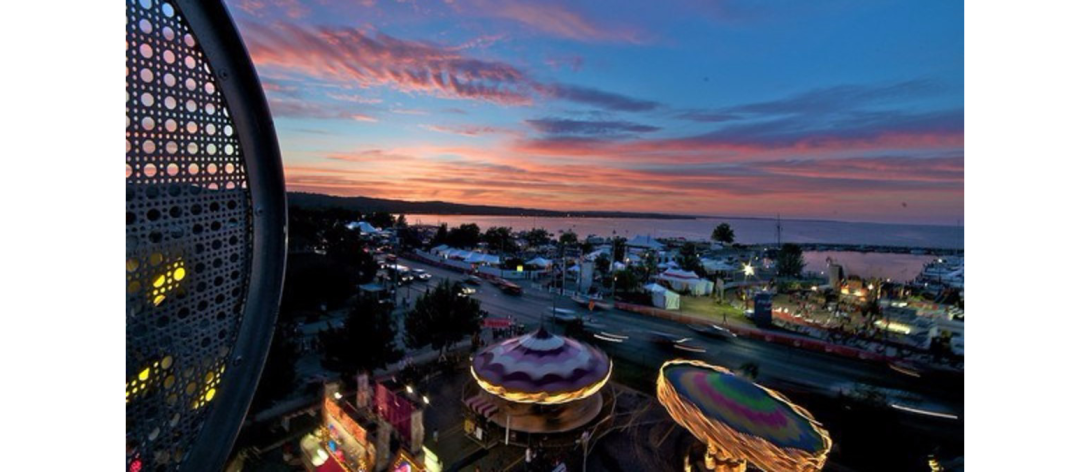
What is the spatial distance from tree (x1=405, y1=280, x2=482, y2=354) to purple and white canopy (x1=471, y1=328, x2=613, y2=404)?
11.1 ft

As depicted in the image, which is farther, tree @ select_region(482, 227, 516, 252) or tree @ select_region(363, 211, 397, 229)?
tree @ select_region(363, 211, 397, 229)

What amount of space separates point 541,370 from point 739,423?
5.83m

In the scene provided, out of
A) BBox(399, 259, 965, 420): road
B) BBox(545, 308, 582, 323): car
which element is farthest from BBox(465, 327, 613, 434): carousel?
BBox(545, 308, 582, 323): car

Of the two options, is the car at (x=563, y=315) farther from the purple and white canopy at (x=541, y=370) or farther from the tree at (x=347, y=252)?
the tree at (x=347, y=252)

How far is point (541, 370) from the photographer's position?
13320 mm

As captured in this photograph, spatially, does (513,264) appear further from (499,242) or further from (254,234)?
(254,234)

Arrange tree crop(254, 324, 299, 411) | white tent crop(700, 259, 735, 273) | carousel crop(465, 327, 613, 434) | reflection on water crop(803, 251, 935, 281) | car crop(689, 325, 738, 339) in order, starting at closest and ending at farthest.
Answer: tree crop(254, 324, 299, 411), carousel crop(465, 327, 613, 434), car crop(689, 325, 738, 339), white tent crop(700, 259, 735, 273), reflection on water crop(803, 251, 935, 281)

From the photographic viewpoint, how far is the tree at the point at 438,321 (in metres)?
17.3

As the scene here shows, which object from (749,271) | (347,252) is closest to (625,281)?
(749,271)

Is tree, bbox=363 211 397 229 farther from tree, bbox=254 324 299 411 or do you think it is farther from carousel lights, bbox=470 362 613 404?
A: carousel lights, bbox=470 362 613 404

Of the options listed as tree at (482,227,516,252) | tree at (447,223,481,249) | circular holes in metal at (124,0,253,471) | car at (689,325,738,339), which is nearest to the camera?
circular holes in metal at (124,0,253,471)

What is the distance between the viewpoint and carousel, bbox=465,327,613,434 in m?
13.0
